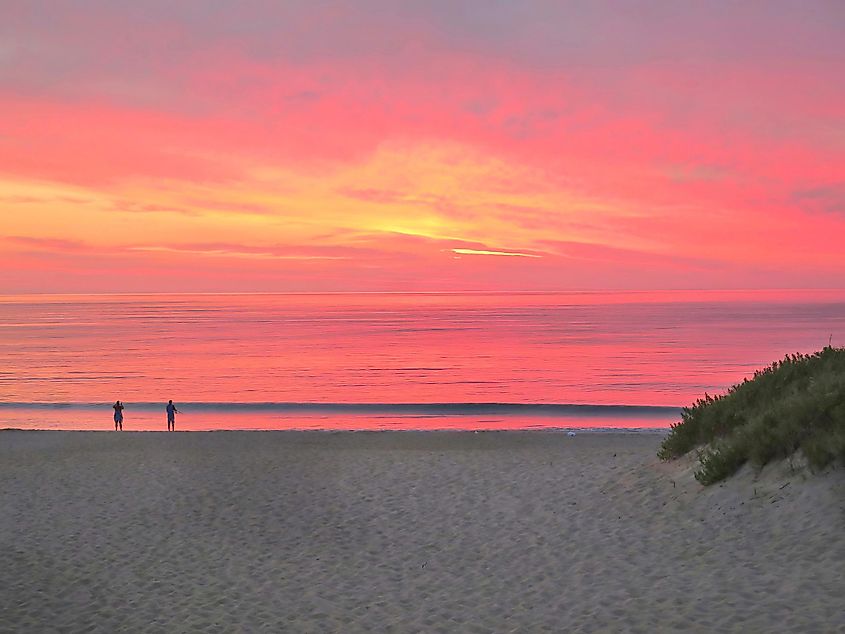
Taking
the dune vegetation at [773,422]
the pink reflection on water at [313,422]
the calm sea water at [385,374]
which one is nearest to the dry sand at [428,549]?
the dune vegetation at [773,422]

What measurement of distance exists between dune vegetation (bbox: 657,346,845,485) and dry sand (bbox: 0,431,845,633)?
39 cm

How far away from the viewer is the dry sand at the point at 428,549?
881 cm

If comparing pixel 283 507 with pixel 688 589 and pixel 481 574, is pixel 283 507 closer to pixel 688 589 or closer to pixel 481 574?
pixel 481 574

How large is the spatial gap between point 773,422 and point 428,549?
627 centimetres

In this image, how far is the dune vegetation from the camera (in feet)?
36.7

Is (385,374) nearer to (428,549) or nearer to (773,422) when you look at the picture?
(428,549)

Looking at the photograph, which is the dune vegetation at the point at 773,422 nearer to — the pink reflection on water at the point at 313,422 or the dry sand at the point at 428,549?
the dry sand at the point at 428,549

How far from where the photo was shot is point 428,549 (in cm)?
1188

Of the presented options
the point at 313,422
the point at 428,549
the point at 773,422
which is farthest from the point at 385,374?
the point at 773,422

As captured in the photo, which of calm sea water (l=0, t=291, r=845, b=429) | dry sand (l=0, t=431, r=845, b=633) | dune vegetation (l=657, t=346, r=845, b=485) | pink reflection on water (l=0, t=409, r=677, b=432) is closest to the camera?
dry sand (l=0, t=431, r=845, b=633)

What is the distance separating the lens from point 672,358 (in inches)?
2298

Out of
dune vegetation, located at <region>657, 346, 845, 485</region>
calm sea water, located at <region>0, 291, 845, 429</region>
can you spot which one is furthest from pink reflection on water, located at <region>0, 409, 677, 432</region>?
dune vegetation, located at <region>657, 346, 845, 485</region>

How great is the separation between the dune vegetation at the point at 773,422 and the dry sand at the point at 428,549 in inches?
15.3

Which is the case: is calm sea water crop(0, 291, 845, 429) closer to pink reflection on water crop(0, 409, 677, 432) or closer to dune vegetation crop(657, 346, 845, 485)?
pink reflection on water crop(0, 409, 677, 432)
